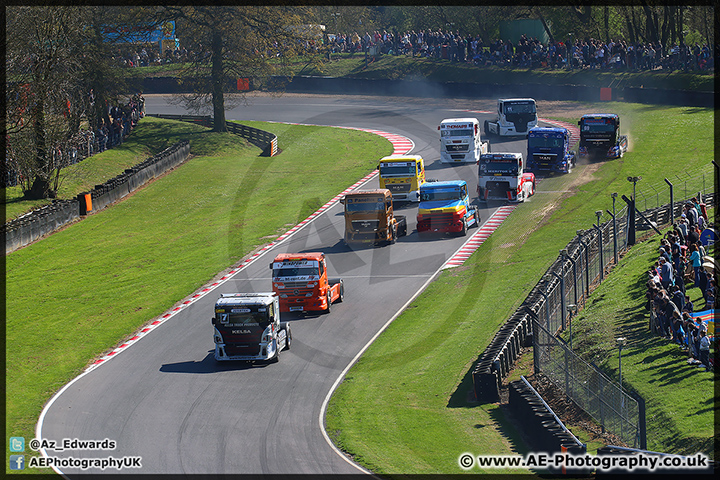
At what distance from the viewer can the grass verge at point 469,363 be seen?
18469mm

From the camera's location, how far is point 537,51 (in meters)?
69.8

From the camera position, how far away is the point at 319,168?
53.9 m

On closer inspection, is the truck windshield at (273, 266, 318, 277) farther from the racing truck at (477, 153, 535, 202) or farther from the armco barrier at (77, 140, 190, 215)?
the armco barrier at (77, 140, 190, 215)

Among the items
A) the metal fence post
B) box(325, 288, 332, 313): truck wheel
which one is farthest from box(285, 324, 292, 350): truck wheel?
the metal fence post

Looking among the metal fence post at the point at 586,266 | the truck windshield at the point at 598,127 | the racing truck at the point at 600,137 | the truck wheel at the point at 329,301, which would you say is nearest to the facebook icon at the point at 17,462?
the truck wheel at the point at 329,301

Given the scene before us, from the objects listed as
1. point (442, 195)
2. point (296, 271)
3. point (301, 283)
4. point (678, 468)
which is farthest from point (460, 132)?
point (678, 468)

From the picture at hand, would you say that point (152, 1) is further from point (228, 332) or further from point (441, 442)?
point (441, 442)

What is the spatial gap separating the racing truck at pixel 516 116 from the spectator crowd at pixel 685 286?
24.4 metres

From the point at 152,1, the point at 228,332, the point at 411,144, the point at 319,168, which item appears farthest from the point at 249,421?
the point at 152,1

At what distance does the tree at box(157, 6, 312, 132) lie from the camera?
192ft

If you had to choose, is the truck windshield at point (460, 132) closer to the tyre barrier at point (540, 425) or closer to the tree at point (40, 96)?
the tree at point (40, 96)

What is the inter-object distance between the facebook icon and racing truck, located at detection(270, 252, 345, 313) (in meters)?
11.6

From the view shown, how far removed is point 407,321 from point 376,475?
36.2 feet

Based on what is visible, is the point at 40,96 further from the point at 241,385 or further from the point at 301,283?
the point at 241,385
